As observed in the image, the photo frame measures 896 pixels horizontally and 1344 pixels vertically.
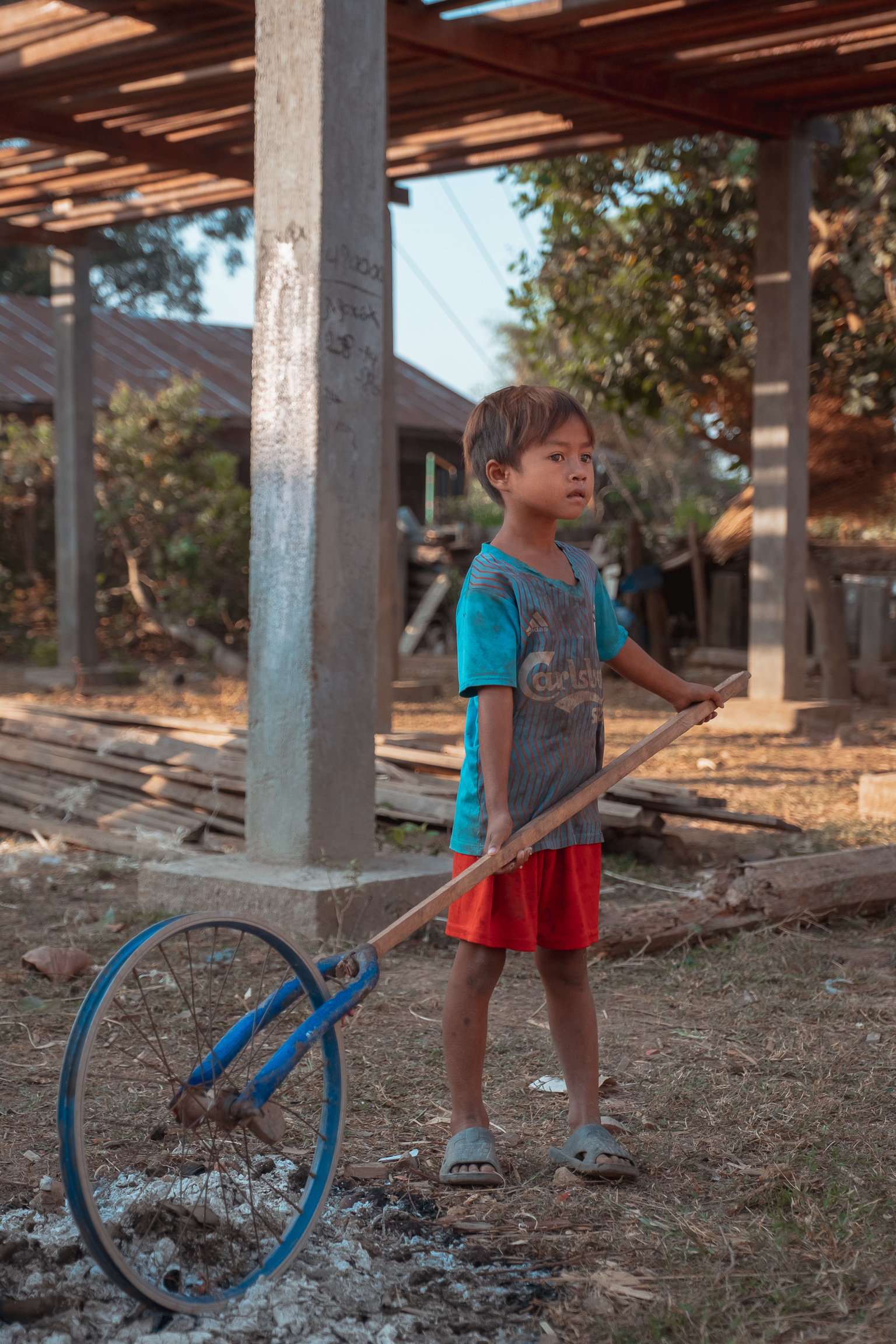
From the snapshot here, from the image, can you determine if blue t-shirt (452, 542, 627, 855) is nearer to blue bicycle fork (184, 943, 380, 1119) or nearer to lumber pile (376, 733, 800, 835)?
blue bicycle fork (184, 943, 380, 1119)

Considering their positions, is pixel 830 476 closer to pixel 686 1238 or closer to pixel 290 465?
pixel 290 465

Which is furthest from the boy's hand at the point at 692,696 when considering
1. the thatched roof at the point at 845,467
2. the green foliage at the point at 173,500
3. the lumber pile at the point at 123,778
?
the green foliage at the point at 173,500

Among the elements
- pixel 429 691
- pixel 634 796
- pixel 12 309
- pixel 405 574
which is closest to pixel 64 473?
pixel 429 691

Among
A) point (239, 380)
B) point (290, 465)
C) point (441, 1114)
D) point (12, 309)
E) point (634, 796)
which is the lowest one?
point (441, 1114)

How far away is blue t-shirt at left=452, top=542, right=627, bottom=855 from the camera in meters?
2.64

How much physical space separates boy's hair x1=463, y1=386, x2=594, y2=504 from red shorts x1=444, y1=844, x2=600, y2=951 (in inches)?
33.0

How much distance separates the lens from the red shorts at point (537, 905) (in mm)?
2648

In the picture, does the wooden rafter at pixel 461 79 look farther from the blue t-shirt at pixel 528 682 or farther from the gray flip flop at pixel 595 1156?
the gray flip flop at pixel 595 1156

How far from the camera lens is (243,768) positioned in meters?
5.93

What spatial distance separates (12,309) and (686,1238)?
21.7 metres

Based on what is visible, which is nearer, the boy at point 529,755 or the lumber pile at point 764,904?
the boy at point 529,755

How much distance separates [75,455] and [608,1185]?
1105 centimetres

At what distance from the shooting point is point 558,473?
2633 mm

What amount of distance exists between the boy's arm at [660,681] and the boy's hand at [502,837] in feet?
1.59
